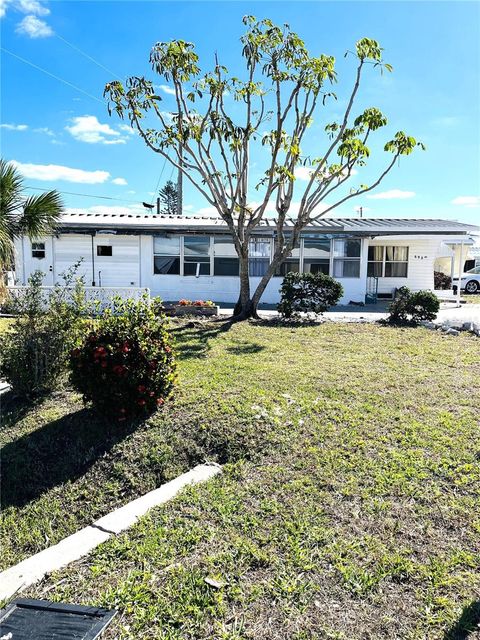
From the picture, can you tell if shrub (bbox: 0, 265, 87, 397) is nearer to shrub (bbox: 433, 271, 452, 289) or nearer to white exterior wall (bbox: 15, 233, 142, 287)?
white exterior wall (bbox: 15, 233, 142, 287)

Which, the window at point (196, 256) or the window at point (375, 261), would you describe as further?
the window at point (375, 261)

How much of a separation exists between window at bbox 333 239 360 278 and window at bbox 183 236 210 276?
492 cm

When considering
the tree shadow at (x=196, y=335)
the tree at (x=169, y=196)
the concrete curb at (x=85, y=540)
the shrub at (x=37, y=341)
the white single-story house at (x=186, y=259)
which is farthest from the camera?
the tree at (x=169, y=196)

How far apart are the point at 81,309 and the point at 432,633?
4.83m

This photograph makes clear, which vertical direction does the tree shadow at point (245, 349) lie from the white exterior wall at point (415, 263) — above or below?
below

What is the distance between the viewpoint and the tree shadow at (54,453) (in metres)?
3.76

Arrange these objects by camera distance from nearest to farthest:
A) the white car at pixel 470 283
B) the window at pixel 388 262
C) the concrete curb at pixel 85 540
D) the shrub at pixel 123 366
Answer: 1. the concrete curb at pixel 85 540
2. the shrub at pixel 123 366
3. the window at pixel 388 262
4. the white car at pixel 470 283

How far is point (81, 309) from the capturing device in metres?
5.59

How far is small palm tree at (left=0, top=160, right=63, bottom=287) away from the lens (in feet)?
22.5

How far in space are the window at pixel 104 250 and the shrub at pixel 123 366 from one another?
1280cm

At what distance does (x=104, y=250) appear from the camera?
16922 mm

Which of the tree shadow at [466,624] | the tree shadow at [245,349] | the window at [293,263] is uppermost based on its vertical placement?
the window at [293,263]

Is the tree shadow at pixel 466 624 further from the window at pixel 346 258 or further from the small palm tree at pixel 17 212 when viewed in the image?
the window at pixel 346 258

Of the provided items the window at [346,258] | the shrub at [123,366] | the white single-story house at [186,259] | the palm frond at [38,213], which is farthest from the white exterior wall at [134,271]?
the shrub at [123,366]
